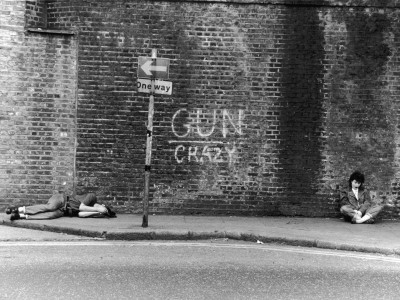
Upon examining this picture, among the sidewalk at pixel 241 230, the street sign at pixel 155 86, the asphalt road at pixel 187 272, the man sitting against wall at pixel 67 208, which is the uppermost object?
the street sign at pixel 155 86

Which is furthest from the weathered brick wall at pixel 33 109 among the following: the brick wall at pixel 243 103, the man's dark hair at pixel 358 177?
the man's dark hair at pixel 358 177

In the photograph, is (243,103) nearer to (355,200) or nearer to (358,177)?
(358,177)

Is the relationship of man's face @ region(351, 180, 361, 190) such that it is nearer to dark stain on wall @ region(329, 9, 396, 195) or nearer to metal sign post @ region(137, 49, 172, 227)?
dark stain on wall @ region(329, 9, 396, 195)

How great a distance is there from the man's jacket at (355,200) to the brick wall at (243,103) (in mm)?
365

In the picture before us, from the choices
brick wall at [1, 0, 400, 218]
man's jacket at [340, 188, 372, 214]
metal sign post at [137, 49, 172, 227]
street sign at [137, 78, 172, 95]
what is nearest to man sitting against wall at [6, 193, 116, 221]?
brick wall at [1, 0, 400, 218]

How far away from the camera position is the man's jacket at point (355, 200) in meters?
14.0

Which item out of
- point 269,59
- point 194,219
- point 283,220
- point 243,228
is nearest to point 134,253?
point 243,228

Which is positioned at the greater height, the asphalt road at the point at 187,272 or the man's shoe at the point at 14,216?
the man's shoe at the point at 14,216

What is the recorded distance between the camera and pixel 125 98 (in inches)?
565

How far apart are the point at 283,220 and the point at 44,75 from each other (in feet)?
18.1

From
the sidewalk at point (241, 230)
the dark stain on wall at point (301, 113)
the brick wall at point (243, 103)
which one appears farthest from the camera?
the dark stain on wall at point (301, 113)

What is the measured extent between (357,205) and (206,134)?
10.8 ft

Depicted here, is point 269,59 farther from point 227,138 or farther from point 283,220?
point 283,220

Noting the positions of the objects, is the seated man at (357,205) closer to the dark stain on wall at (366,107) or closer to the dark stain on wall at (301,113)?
the dark stain on wall at (366,107)
